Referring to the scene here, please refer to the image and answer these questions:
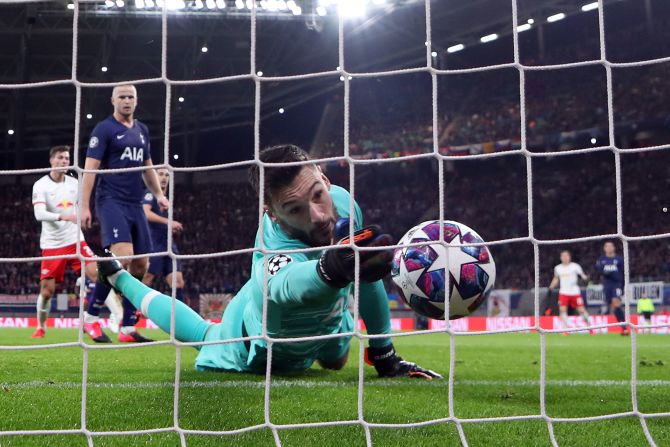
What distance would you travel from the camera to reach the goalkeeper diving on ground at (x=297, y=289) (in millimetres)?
2578

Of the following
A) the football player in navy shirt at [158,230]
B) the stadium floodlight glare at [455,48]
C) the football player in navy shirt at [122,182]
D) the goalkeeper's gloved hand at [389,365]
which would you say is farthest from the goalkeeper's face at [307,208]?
the stadium floodlight glare at [455,48]

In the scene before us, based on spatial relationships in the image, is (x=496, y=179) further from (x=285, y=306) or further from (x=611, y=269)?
(x=285, y=306)

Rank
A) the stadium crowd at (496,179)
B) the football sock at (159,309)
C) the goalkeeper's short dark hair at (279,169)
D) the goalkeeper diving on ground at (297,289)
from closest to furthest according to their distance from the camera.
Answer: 1. the goalkeeper diving on ground at (297,289)
2. the goalkeeper's short dark hair at (279,169)
3. the football sock at (159,309)
4. the stadium crowd at (496,179)

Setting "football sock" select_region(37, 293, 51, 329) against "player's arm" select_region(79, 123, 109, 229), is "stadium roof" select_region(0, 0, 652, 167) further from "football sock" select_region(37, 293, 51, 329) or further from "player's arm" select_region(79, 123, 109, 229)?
"player's arm" select_region(79, 123, 109, 229)

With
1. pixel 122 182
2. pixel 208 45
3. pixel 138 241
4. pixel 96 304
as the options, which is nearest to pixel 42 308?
pixel 96 304

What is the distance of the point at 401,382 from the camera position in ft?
11.0

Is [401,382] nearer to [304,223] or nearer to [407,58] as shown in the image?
[304,223]

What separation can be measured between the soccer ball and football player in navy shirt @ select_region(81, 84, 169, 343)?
2278 millimetres

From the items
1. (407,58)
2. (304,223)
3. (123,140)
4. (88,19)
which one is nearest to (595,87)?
(407,58)

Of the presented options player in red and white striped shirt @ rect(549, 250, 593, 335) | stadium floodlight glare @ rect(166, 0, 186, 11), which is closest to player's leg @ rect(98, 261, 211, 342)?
player in red and white striped shirt @ rect(549, 250, 593, 335)

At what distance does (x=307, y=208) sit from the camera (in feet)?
10.2

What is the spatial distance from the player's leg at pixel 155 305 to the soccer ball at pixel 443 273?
1.06m

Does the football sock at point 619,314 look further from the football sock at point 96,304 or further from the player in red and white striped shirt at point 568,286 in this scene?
the football sock at point 96,304

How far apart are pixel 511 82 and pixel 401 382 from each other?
62.2 ft
